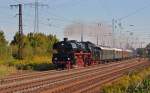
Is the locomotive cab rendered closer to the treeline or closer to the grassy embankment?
the grassy embankment

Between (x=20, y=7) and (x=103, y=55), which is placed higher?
(x=20, y=7)

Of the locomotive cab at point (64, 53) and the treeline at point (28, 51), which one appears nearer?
the locomotive cab at point (64, 53)

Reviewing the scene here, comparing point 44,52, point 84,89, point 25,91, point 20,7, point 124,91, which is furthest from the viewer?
point 44,52

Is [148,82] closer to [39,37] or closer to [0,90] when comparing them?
[0,90]

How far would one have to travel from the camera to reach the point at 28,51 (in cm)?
7069

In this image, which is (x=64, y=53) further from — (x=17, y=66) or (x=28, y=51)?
(x=28, y=51)

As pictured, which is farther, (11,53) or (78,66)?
(11,53)

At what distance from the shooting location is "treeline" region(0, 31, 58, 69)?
57.2 metres

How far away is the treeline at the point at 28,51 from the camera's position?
57.2 metres

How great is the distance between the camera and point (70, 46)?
45.8 metres

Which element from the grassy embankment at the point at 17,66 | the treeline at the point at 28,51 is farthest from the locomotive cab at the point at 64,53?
the treeline at the point at 28,51

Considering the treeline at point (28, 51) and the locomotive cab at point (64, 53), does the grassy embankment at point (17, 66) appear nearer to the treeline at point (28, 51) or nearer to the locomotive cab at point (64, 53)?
the treeline at point (28, 51)

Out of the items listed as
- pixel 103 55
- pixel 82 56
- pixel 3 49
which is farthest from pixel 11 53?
pixel 82 56

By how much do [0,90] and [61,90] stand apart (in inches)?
119
